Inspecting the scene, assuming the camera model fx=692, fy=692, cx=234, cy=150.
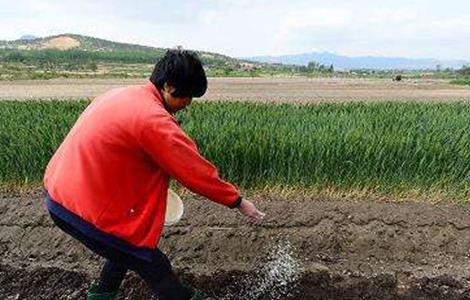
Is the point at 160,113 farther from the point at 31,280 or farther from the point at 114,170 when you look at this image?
the point at 31,280

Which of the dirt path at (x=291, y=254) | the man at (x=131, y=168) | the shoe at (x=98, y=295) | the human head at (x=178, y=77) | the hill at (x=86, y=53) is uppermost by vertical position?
the human head at (x=178, y=77)

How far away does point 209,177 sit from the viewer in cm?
288

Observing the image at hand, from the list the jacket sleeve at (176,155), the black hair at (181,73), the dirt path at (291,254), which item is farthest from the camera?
the dirt path at (291,254)

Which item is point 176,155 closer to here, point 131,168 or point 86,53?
point 131,168

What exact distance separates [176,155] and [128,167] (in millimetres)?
246

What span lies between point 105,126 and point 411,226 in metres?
2.92

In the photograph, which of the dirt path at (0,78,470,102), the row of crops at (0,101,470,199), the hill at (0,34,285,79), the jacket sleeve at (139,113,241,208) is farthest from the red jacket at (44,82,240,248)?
the hill at (0,34,285,79)

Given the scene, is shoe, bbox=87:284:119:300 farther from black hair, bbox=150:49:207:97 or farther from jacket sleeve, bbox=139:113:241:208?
black hair, bbox=150:49:207:97

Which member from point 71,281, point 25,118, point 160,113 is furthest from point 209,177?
point 25,118

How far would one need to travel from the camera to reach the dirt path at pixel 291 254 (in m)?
4.71

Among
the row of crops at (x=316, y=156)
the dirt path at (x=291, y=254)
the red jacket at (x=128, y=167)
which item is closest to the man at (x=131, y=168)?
the red jacket at (x=128, y=167)

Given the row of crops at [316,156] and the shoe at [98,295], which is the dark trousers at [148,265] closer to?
the shoe at [98,295]

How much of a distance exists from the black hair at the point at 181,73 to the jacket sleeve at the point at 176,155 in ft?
0.54

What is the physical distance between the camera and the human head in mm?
2904
